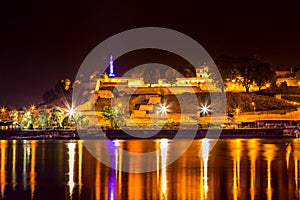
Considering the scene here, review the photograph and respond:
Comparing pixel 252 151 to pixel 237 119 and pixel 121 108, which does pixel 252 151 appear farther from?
pixel 121 108

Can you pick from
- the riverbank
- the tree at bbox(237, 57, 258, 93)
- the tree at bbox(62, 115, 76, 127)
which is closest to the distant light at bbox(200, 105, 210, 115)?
the tree at bbox(237, 57, 258, 93)

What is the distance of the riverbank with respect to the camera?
6588cm

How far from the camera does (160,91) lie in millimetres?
100062

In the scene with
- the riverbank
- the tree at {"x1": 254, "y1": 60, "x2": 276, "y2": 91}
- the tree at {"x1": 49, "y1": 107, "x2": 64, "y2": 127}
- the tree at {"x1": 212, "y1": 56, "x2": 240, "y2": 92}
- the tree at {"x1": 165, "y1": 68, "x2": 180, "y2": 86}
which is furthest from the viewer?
the tree at {"x1": 165, "y1": 68, "x2": 180, "y2": 86}

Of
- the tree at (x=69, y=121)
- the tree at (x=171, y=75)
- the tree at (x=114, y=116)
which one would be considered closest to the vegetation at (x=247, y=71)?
the tree at (x=171, y=75)

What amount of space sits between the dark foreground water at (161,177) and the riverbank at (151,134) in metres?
A: 22.0

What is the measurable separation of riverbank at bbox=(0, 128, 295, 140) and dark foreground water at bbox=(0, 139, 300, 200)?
72.1 ft

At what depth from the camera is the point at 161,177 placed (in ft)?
101

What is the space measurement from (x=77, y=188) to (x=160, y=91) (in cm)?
7262

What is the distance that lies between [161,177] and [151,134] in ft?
126

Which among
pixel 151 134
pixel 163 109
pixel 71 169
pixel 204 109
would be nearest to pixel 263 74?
pixel 204 109

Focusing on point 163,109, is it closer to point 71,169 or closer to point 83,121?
point 83,121

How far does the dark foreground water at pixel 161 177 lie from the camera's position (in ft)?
86.0

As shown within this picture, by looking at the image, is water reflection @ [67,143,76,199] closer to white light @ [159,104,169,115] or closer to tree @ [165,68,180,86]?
white light @ [159,104,169,115]
